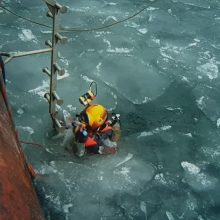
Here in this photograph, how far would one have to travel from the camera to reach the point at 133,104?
9039mm

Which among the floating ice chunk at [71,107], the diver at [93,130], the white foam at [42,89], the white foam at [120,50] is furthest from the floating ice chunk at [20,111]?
the white foam at [120,50]

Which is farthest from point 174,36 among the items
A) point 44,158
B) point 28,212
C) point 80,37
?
point 28,212

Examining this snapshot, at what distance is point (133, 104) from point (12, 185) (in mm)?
5793

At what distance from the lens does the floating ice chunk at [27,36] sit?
35.9 ft

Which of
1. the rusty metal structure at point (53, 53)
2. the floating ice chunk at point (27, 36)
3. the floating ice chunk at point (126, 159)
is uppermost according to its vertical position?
the rusty metal structure at point (53, 53)

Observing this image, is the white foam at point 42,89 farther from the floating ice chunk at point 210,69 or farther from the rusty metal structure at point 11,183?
the floating ice chunk at point 210,69

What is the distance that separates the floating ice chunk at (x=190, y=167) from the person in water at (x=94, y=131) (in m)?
1.53

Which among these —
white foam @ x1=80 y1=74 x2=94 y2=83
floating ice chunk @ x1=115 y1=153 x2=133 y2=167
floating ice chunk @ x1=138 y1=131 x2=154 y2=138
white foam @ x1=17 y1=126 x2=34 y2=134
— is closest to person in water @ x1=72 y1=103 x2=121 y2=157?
floating ice chunk @ x1=115 y1=153 x2=133 y2=167

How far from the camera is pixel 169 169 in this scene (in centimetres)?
752

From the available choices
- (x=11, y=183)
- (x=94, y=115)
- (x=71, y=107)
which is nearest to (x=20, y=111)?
(x=71, y=107)

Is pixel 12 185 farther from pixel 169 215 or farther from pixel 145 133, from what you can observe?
pixel 145 133

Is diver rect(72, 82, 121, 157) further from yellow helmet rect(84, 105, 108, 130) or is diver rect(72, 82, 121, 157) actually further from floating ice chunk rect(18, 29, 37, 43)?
floating ice chunk rect(18, 29, 37, 43)

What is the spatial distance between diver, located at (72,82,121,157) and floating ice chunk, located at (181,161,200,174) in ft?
5.10

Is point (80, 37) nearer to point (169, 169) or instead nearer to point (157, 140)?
point (157, 140)
